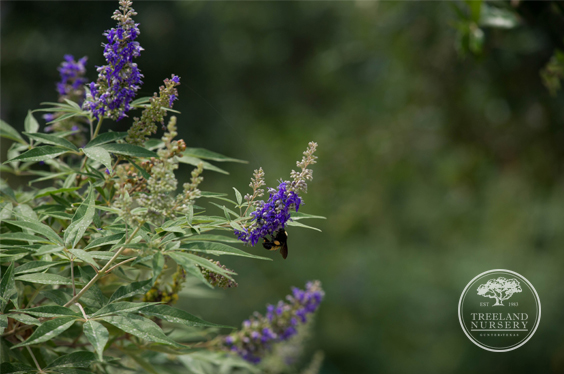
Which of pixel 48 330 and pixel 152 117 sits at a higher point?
pixel 152 117

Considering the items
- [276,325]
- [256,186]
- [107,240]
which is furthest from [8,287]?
[276,325]

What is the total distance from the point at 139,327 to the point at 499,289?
3.44 feet

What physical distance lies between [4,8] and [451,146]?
431 cm

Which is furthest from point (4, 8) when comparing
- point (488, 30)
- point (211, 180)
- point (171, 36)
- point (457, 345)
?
point (457, 345)

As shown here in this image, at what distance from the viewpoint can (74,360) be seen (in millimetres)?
643

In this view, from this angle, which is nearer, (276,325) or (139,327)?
(139,327)

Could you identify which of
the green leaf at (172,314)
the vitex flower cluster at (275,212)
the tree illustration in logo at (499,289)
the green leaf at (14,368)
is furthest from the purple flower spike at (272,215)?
the tree illustration in logo at (499,289)

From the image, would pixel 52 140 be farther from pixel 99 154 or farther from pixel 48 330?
pixel 48 330

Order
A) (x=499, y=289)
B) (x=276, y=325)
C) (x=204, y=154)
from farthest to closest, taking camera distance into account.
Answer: (x=499, y=289) < (x=276, y=325) < (x=204, y=154)

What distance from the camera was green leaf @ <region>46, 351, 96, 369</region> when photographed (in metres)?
0.64

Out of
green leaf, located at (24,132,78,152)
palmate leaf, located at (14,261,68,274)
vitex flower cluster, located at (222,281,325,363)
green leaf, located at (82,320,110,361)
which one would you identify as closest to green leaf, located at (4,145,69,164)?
green leaf, located at (24,132,78,152)

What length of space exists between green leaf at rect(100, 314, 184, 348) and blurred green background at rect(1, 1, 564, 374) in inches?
12.6

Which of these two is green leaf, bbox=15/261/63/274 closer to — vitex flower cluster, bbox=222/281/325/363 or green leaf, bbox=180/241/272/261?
green leaf, bbox=180/241/272/261

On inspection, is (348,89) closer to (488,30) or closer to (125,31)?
(488,30)
